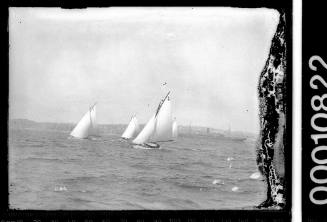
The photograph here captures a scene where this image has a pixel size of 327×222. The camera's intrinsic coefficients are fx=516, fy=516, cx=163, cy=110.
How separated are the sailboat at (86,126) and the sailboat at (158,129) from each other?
0.22m

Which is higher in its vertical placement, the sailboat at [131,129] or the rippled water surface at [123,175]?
the sailboat at [131,129]

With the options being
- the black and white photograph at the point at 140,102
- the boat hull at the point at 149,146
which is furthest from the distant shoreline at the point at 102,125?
the boat hull at the point at 149,146

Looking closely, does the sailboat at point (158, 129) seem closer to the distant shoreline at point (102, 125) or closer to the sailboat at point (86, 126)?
the distant shoreline at point (102, 125)

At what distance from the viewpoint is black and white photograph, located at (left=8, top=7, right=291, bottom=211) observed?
2523 millimetres

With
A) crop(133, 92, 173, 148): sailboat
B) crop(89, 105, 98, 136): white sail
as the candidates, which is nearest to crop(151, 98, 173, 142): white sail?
crop(133, 92, 173, 148): sailboat

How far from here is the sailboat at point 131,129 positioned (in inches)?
99.7

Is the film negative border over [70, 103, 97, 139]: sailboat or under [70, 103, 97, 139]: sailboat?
under

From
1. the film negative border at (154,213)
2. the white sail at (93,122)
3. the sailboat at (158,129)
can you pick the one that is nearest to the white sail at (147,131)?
the sailboat at (158,129)

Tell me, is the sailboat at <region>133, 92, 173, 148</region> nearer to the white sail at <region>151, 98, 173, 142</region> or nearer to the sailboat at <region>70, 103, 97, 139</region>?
the white sail at <region>151, 98, 173, 142</region>

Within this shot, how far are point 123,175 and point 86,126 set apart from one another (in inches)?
11.9

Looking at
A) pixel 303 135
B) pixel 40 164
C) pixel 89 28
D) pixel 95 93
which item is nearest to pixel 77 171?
pixel 40 164

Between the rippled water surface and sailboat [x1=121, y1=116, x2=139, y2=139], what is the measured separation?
0.12ft

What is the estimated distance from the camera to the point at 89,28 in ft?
8.32
